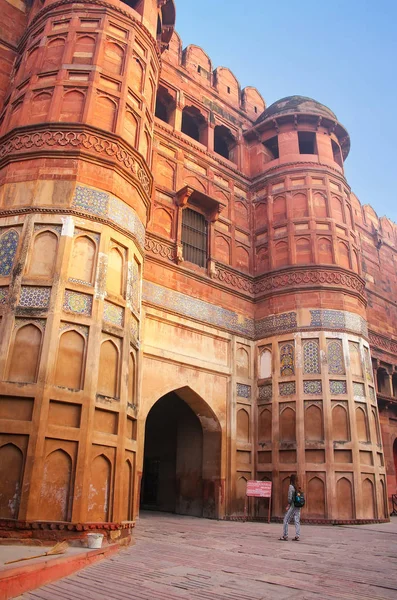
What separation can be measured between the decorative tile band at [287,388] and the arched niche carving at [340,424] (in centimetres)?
122

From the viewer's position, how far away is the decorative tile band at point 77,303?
320 inches

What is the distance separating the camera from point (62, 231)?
862 centimetres

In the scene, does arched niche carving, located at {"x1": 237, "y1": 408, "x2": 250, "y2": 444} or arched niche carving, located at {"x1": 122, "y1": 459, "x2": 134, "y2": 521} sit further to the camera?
arched niche carving, located at {"x1": 237, "y1": 408, "x2": 250, "y2": 444}

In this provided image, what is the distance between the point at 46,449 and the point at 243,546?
11.6 feet

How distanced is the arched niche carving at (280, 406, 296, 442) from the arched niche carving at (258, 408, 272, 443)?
1.21 feet

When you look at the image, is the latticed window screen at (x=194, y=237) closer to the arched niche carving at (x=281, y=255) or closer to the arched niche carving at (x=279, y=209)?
the arched niche carving at (x=281, y=255)

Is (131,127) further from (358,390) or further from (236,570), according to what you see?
(358,390)

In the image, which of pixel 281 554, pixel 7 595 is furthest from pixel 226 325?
pixel 7 595

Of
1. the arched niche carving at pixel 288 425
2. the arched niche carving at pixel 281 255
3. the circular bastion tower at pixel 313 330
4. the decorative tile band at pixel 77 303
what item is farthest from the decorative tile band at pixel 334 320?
the decorative tile band at pixel 77 303

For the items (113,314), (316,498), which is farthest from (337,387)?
(113,314)

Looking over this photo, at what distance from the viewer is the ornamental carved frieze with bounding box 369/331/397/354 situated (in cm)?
1909

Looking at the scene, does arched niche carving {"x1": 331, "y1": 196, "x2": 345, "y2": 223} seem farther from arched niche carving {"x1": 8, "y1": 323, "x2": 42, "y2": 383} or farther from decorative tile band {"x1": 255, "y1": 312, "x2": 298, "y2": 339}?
arched niche carving {"x1": 8, "y1": 323, "x2": 42, "y2": 383}

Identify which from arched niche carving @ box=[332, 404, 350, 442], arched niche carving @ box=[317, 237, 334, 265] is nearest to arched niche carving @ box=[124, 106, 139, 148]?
arched niche carving @ box=[317, 237, 334, 265]

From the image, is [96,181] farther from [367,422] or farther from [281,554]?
[367,422]
